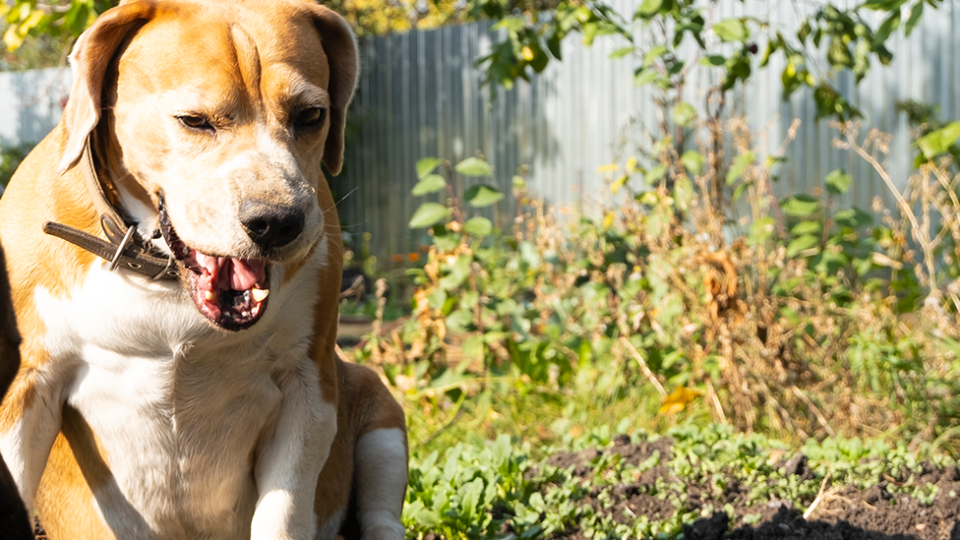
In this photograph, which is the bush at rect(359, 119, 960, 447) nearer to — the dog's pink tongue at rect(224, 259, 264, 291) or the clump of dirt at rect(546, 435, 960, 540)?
the clump of dirt at rect(546, 435, 960, 540)

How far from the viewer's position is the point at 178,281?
1.79m

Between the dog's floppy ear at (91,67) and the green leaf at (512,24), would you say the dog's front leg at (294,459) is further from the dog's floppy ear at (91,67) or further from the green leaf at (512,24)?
the green leaf at (512,24)

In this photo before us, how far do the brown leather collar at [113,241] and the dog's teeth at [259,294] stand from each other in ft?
0.51

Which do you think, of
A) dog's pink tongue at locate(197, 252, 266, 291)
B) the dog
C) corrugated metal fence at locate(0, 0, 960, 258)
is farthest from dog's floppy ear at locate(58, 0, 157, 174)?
corrugated metal fence at locate(0, 0, 960, 258)

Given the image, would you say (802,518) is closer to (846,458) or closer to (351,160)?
(846,458)

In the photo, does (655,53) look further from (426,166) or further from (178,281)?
Result: (178,281)

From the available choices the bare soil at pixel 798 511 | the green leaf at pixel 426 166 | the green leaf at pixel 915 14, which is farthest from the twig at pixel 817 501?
the green leaf at pixel 426 166

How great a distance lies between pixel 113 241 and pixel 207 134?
0.28 meters

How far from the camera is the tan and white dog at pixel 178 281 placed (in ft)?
5.65

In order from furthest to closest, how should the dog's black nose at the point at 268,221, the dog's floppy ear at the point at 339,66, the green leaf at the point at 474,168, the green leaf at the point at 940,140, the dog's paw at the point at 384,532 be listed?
the green leaf at the point at 474,168 < the green leaf at the point at 940,140 < the dog's paw at the point at 384,532 < the dog's floppy ear at the point at 339,66 < the dog's black nose at the point at 268,221

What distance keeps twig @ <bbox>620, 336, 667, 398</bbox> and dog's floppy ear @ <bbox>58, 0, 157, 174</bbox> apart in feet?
8.15

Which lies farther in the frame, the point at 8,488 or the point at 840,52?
the point at 840,52

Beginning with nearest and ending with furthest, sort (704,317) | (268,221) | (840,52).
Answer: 1. (268,221)
2. (704,317)
3. (840,52)

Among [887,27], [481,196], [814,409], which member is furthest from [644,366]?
[887,27]
